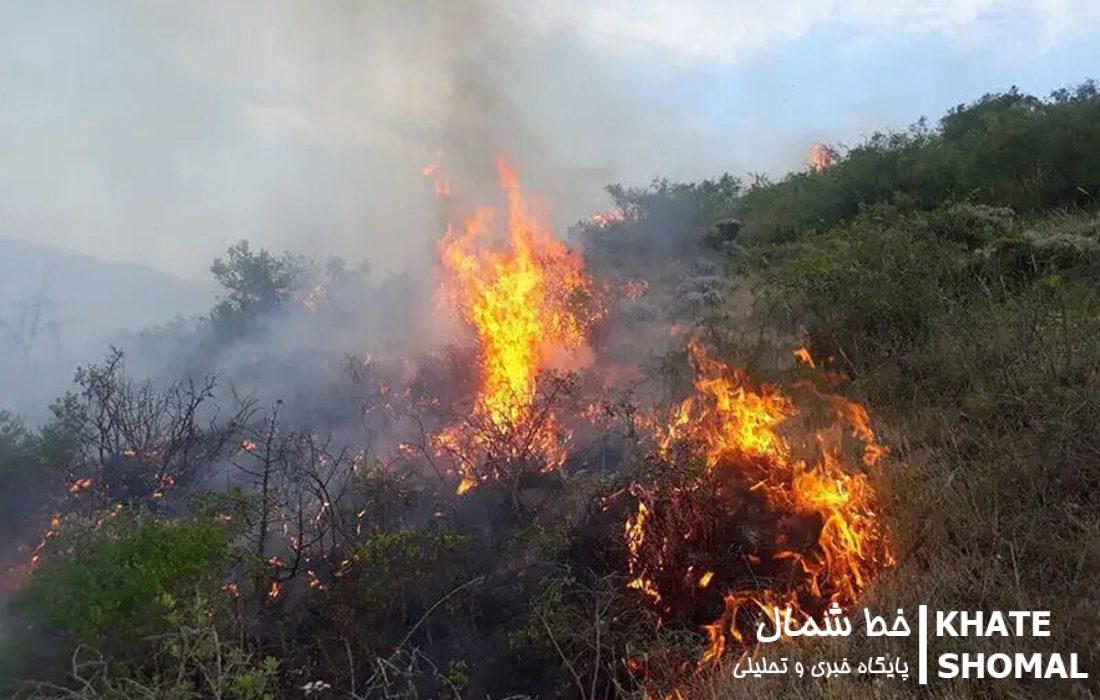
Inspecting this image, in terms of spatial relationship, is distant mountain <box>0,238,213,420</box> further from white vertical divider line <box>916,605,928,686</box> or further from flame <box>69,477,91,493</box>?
white vertical divider line <box>916,605,928,686</box>

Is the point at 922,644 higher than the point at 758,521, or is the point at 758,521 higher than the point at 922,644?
the point at 758,521

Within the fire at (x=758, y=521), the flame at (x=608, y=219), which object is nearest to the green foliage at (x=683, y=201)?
the flame at (x=608, y=219)

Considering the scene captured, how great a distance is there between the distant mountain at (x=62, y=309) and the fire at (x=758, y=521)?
23684 millimetres

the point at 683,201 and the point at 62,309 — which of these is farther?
the point at 62,309

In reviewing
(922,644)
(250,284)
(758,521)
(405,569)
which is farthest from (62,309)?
(922,644)

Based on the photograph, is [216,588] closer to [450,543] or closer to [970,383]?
[450,543]

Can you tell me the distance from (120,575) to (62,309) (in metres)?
65.4

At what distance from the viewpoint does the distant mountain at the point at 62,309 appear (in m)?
40.8

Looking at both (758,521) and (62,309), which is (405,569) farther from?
(62,309)

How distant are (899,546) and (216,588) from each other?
5118 millimetres

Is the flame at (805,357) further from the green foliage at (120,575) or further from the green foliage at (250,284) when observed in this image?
the green foliage at (250,284)

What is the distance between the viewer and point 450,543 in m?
7.05

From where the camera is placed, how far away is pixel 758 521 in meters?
5.75

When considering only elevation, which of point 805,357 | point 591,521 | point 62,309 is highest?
point 62,309
